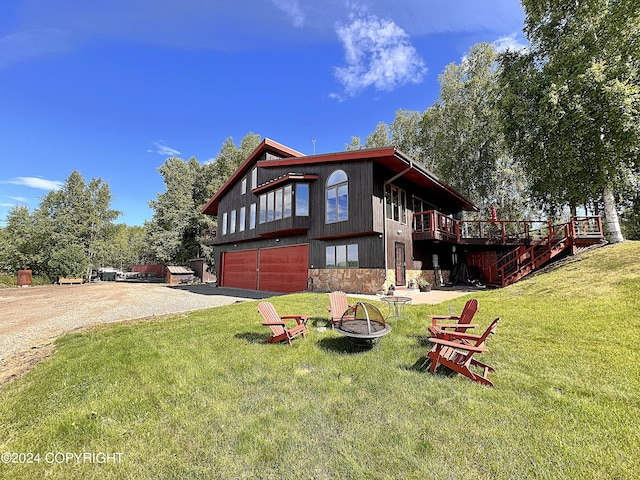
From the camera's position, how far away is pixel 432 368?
4.02m

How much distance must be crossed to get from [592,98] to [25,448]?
2065 cm

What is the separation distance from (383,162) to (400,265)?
495 centimetres

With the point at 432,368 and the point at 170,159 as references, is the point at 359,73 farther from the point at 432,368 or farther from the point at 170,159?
the point at 170,159

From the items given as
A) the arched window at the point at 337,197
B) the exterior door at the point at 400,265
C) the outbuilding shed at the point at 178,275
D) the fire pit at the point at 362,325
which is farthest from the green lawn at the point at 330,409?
the outbuilding shed at the point at 178,275

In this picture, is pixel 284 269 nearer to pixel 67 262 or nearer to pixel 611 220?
pixel 611 220

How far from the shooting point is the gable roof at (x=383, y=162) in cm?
1205

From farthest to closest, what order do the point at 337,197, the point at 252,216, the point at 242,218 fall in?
1. the point at 242,218
2. the point at 252,216
3. the point at 337,197

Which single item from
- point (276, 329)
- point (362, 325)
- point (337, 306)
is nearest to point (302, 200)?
point (337, 306)

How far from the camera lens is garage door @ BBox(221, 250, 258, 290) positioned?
19.1m

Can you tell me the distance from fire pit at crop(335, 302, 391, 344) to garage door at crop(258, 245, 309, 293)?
9.25 m

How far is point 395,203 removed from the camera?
47.1 feet

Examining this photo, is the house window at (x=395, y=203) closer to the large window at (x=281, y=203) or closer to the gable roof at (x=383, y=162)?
the gable roof at (x=383, y=162)

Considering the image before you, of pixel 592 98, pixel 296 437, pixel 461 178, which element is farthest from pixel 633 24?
pixel 296 437

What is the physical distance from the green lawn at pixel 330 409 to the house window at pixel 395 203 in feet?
Result: 28.3
